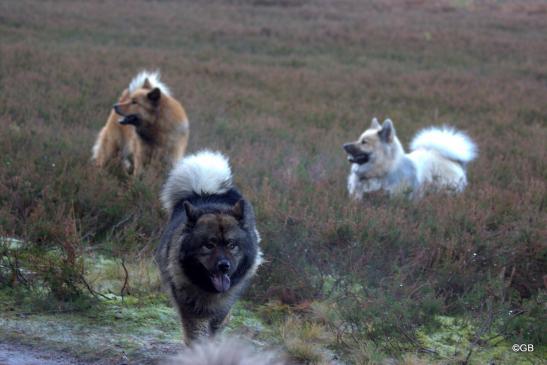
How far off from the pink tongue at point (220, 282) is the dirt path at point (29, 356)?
92 cm

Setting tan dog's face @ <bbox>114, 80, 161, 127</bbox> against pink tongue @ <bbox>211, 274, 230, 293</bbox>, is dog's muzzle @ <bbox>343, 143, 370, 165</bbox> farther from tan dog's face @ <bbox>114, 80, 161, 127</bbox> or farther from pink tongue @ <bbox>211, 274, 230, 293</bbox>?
pink tongue @ <bbox>211, 274, 230, 293</bbox>

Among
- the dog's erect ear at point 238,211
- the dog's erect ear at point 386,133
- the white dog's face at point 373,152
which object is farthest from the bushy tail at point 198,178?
the dog's erect ear at point 386,133

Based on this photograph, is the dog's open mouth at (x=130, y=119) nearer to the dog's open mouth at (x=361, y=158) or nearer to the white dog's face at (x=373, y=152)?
the white dog's face at (x=373, y=152)

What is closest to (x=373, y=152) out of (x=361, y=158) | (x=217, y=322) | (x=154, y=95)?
(x=361, y=158)

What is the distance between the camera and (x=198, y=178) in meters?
4.78

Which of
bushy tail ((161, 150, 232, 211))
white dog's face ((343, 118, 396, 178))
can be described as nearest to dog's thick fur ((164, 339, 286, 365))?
bushy tail ((161, 150, 232, 211))

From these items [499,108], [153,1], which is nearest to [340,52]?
[499,108]

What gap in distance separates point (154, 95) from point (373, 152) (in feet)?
9.44

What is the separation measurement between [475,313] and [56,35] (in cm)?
1634

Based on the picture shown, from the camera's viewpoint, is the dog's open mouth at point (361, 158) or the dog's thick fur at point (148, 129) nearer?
the dog's thick fur at point (148, 129)

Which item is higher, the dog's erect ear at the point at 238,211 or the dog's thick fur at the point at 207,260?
the dog's erect ear at the point at 238,211

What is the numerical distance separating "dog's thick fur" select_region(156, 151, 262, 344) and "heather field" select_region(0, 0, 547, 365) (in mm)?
378

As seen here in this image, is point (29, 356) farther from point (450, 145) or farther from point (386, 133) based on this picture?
point (450, 145)

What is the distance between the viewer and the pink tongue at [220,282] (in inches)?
159
